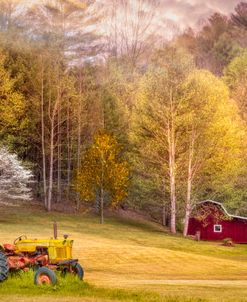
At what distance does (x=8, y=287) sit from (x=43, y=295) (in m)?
1.81

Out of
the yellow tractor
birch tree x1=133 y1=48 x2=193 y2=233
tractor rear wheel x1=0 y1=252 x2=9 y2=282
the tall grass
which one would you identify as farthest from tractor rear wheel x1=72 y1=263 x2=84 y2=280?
birch tree x1=133 y1=48 x2=193 y2=233

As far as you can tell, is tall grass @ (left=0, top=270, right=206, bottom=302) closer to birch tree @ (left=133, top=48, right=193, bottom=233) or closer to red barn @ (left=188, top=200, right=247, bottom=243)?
birch tree @ (left=133, top=48, right=193, bottom=233)

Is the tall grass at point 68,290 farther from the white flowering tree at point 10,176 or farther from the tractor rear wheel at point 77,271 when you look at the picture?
the white flowering tree at point 10,176

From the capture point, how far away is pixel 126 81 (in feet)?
260

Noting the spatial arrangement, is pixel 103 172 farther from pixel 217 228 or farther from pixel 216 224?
pixel 217 228

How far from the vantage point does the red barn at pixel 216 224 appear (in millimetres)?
57562

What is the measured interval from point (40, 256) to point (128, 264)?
589 inches

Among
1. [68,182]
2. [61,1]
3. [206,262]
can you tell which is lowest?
[206,262]

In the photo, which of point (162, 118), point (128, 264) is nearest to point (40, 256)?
point (128, 264)

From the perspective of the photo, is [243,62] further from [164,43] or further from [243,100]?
[164,43]

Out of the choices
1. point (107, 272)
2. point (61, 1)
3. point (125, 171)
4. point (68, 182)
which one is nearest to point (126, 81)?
point (61, 1)

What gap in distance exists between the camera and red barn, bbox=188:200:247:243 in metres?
57.6

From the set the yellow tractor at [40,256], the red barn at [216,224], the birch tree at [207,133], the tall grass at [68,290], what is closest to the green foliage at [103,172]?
the birch tree at [207,133]

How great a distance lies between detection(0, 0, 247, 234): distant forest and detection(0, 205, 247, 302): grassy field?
15.8 feet
